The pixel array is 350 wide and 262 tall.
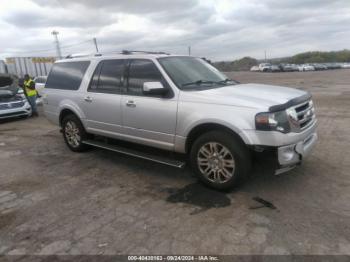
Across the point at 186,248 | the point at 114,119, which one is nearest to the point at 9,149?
the point at 114,119

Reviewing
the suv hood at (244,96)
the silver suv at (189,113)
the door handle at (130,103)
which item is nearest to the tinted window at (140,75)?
the silver suv at (189,113)

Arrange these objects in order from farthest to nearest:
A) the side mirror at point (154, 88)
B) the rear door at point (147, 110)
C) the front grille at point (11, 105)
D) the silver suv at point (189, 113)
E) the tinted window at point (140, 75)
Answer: the front grille at point (11, 105) < the tinted window at point (140, 75) < the rear door at point (147, 110) < the side mirror at point (154, 88) < the silver suv at point (189, 113)

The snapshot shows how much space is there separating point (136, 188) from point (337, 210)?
8.55 ft

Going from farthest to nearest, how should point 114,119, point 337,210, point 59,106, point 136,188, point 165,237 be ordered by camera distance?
point 59,106 → point 114,119 → point 136,188 → point 337,210 → point 165,237

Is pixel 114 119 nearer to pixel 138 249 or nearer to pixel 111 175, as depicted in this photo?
pixel 111 175

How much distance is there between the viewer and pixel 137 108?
478cm

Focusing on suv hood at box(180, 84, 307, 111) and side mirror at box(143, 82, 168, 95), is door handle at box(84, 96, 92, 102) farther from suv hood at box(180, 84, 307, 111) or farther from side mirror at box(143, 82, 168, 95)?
suv hood at box(180, 84, 307, 111)

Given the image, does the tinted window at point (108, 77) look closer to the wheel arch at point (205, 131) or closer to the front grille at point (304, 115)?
the wheel arch at point (205, 131)

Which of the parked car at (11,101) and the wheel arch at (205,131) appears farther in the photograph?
the parked car at (11,101)

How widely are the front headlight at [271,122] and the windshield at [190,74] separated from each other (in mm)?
1191

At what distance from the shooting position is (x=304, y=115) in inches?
163

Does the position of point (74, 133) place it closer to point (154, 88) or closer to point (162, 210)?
point (154, 88)

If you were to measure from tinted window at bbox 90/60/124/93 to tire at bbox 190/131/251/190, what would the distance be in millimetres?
1856

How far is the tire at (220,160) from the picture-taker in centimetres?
387
